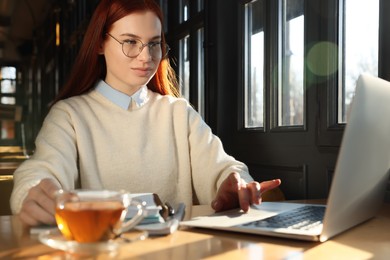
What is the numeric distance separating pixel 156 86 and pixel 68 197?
1.11 meters

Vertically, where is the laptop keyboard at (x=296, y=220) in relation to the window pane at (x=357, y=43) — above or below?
below

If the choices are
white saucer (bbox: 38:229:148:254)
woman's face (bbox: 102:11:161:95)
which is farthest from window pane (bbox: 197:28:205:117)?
white saucer (bbox: 38:229:148:254)

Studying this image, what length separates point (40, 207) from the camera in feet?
3.56

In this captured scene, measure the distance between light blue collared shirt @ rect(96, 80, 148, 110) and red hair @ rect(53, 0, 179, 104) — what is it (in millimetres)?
54

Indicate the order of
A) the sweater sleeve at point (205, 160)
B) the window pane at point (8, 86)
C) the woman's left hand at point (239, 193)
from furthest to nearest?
the window pane at point (8, 86)
the sweater sleeve at point (205, 160)
the woman's left hand at point (239, 193)

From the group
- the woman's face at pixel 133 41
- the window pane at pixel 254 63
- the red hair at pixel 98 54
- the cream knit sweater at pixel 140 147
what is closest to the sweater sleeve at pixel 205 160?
the cream knit sweater at pixel 140 147

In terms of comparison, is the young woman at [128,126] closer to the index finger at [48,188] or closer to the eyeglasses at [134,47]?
the eyeglasses at [134,47]

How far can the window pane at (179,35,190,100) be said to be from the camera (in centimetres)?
351

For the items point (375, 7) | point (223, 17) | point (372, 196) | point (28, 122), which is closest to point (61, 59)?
point (28, 122)

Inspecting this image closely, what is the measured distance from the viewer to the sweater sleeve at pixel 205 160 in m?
1.67

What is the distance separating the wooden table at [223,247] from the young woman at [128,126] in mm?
464

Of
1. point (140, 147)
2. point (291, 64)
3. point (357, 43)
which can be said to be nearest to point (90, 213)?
point (140, 147)

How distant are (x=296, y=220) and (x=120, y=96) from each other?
2.71ft

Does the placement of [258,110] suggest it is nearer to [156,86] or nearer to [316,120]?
[316,120]
